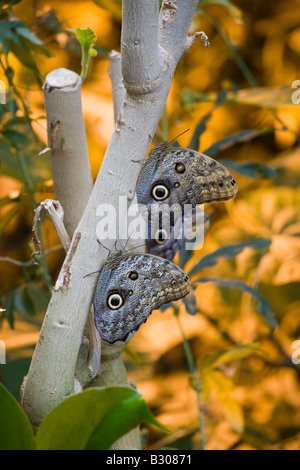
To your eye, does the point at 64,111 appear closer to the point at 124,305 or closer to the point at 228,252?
the point at 124,305

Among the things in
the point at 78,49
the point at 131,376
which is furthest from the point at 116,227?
the point at 131,376

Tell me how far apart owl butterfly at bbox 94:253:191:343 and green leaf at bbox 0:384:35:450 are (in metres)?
0.09

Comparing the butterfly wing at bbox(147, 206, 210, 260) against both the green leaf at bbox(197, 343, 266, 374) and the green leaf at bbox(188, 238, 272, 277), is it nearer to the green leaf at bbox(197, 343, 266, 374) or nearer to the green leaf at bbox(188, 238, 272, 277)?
the green leaf at bbox(188, 238, 272, 277)

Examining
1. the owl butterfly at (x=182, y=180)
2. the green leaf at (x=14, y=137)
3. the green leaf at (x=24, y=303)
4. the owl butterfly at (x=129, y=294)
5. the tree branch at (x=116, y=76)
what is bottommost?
the green leaf at (x=24, y=303)

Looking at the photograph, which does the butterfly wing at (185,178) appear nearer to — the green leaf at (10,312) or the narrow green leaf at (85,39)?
the narrow green leaf at (85,39)

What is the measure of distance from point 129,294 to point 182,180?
106 mm

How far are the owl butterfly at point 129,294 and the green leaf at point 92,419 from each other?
0.06 metres

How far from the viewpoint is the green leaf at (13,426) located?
1.09 ft

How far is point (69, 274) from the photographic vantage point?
1.28 feet

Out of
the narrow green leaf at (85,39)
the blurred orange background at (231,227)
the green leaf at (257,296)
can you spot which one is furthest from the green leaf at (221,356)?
the narrow green leaf at (85,39)

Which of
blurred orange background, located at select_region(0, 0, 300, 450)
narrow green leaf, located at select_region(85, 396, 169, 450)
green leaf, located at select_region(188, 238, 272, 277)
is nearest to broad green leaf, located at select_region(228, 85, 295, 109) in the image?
blurred orange background, located at select_region(0, 0, 300, 450)

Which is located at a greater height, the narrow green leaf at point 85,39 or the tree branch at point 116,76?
the narrow green leaf at point 85,39

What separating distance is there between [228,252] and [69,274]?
36cm

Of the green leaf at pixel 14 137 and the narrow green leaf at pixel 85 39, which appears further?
the green leaf at pixel 14 137
